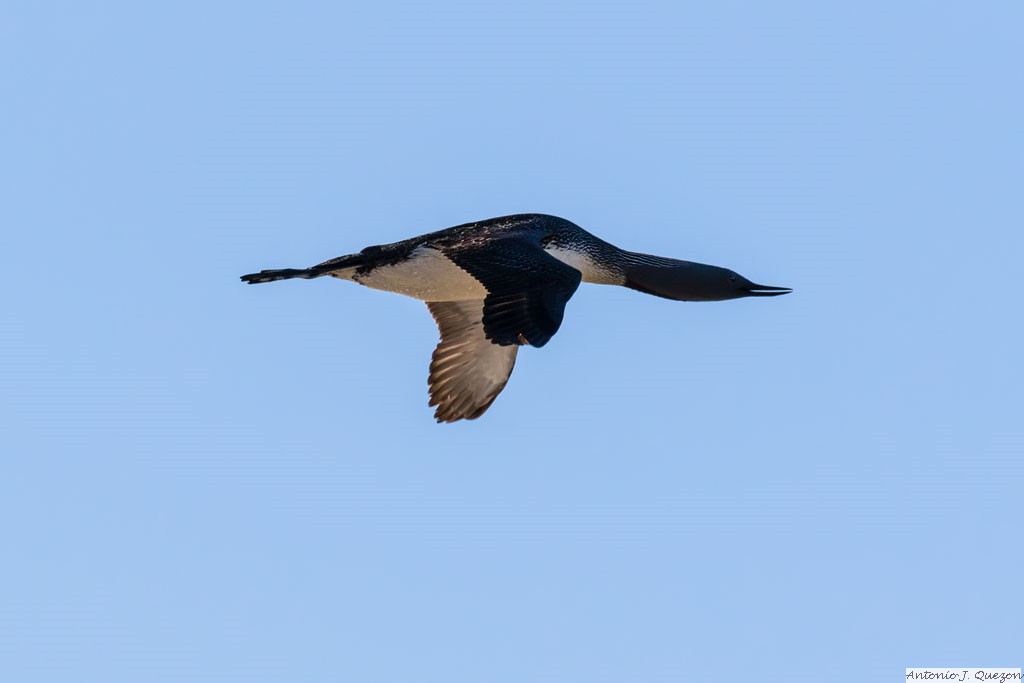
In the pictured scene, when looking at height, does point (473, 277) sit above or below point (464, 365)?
→ above

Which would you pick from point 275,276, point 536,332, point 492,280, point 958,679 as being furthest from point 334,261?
point 958,679

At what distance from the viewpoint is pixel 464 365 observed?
40.6 ft

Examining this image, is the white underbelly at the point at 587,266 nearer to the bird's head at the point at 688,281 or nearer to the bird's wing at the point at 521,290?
the bird's head at the point at 688,281

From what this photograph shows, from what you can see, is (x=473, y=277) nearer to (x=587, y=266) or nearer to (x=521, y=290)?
(x=521, y=290)

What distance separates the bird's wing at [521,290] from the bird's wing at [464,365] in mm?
1885

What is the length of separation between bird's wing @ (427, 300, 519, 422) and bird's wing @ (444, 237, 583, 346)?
188 centimetres

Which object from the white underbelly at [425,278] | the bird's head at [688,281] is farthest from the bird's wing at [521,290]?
the bird's head at [688,281]

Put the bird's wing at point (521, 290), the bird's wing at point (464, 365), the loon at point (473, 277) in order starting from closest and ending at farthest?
the bird's wing at point (521, 290) → the loon at point (473, 277) → the bird's wing at point (464, 365)

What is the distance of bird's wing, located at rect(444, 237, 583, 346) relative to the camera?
917 cm

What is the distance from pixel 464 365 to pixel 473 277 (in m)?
1.86

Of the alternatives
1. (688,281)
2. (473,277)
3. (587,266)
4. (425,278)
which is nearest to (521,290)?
(473,277)

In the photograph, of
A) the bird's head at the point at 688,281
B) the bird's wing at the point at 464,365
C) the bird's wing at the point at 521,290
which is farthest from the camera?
the bird's wing at the point at 464,365

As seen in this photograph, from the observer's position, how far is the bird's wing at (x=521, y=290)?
9.17 meters

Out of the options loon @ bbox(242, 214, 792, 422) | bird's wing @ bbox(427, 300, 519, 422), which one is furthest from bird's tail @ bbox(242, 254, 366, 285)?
bird's wing @ bbox(427, 300, 519, 422)
